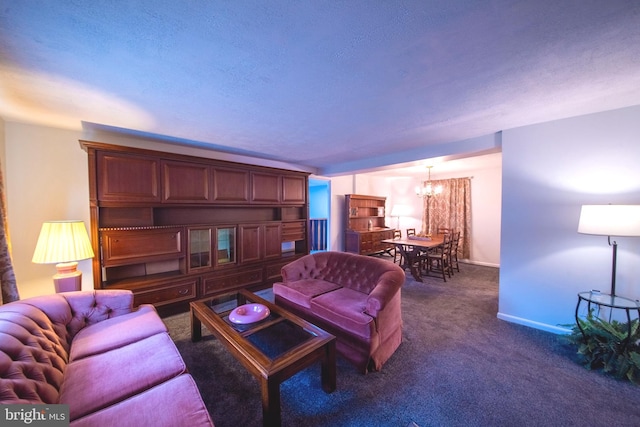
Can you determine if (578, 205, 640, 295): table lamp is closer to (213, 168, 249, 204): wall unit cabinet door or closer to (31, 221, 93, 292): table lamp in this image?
Result: (213, 168, 249, 204): wall unit cabinet door

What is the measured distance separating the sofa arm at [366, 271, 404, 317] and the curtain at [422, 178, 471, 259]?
4128mm

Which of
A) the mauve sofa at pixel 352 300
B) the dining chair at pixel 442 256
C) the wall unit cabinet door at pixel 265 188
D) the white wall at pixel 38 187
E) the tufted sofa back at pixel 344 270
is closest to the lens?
the mauve sofa at pixel 352 300

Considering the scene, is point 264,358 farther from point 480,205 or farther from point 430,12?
point 480,205

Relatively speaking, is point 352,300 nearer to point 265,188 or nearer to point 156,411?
point 156,411

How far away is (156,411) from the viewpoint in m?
1.08

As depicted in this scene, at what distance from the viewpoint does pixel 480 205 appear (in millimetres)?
5715

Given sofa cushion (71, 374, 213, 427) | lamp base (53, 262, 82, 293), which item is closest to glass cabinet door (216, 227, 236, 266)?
lamp base (53, 262, 82, 293)

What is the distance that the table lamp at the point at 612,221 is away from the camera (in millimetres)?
1866

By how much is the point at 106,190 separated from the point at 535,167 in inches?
197

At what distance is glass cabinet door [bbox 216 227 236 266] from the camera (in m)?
3.42

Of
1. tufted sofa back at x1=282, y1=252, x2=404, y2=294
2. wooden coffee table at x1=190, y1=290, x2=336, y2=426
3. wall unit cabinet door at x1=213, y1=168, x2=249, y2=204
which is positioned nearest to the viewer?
wooden coffee table at x1=190, y1=290, x2=336, y2=426

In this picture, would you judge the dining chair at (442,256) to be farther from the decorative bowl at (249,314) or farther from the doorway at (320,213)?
the decorative bowl at (249,314)

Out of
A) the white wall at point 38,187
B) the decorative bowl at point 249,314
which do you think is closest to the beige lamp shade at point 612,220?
the decorative bowl at point 249,314

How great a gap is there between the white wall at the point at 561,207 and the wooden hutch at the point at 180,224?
337cm
